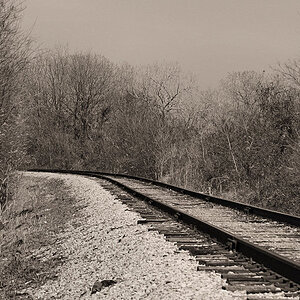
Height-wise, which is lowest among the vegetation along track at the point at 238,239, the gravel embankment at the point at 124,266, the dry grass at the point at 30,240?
the dry grass at the point at 30,240

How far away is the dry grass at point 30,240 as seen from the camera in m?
7.73

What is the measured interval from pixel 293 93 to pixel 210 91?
16.7 metres

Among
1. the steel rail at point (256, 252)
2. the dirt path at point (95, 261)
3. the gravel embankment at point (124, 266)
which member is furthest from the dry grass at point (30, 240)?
the steel rail at point (256, 252)

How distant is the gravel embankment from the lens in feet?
17.6

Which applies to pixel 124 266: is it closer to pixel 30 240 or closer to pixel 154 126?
pixel 30 240

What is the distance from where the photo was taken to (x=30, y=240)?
35.6ft

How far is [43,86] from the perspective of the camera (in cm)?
5684

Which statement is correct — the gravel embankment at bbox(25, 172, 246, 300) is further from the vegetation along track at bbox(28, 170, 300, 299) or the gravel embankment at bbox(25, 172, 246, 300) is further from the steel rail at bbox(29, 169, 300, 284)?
the steel rail at bbox(29, 169, 300, 284)

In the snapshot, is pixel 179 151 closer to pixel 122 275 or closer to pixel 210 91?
pixel 210 91

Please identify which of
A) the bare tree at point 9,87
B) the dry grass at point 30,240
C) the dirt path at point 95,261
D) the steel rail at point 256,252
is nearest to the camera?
the steel rail at point 256,252

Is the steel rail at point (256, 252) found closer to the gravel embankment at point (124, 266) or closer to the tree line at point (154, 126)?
the gravel embankment at point (124, 266)

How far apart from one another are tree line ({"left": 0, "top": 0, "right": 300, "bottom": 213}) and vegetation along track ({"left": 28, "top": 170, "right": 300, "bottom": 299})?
23.2 ft

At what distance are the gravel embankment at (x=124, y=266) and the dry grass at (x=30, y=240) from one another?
0.92ft

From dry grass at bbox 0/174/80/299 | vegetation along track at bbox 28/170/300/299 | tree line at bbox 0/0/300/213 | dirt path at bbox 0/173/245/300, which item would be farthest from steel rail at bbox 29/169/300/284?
tree line at bbox 0/0/300/213
